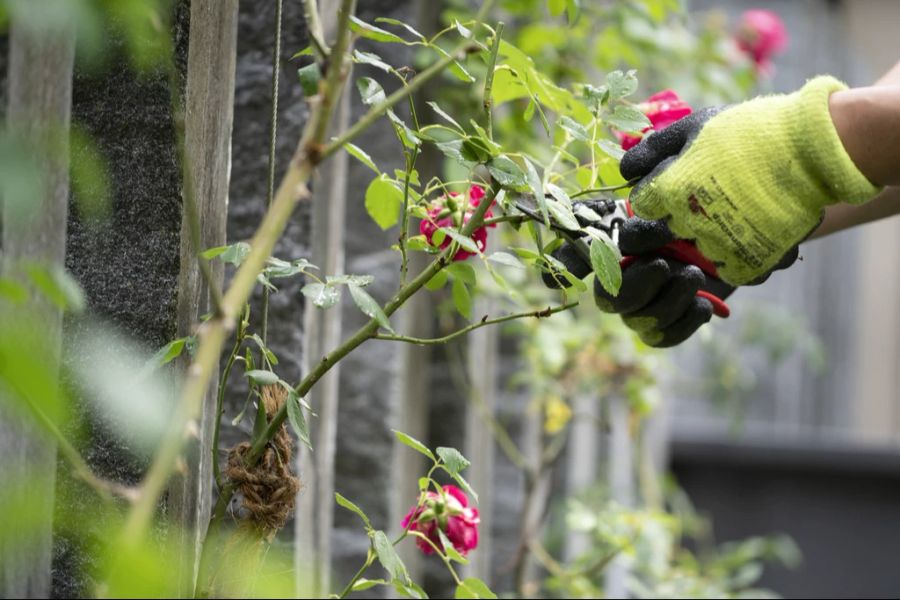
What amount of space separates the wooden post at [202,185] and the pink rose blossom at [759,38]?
2164 mm

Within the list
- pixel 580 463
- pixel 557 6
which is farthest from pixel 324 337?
pixel 580 463

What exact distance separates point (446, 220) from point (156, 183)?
0.92 feet

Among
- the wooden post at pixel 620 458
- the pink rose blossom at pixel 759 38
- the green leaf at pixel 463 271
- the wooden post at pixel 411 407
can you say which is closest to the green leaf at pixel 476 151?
the green leaf at pixel 463 271

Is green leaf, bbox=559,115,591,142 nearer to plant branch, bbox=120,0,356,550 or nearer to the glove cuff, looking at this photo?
the glove cuff

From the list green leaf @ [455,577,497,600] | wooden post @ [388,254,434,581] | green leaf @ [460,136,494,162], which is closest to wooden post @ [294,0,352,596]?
wooden post @ [388,254,434,581]

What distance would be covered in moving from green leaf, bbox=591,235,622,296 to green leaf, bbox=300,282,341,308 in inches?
8.5

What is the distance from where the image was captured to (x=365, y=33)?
835 mm

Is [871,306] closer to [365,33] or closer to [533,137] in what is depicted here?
[533,137]

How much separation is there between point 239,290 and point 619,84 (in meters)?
0.52

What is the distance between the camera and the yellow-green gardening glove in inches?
36.7

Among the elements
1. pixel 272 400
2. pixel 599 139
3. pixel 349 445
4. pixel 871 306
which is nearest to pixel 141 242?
pixel 272 400

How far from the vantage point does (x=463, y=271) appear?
3.09ft

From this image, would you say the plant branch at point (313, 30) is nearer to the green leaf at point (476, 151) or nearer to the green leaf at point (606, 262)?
the green leaf at point (476, 151)

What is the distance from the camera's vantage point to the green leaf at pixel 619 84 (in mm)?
990
